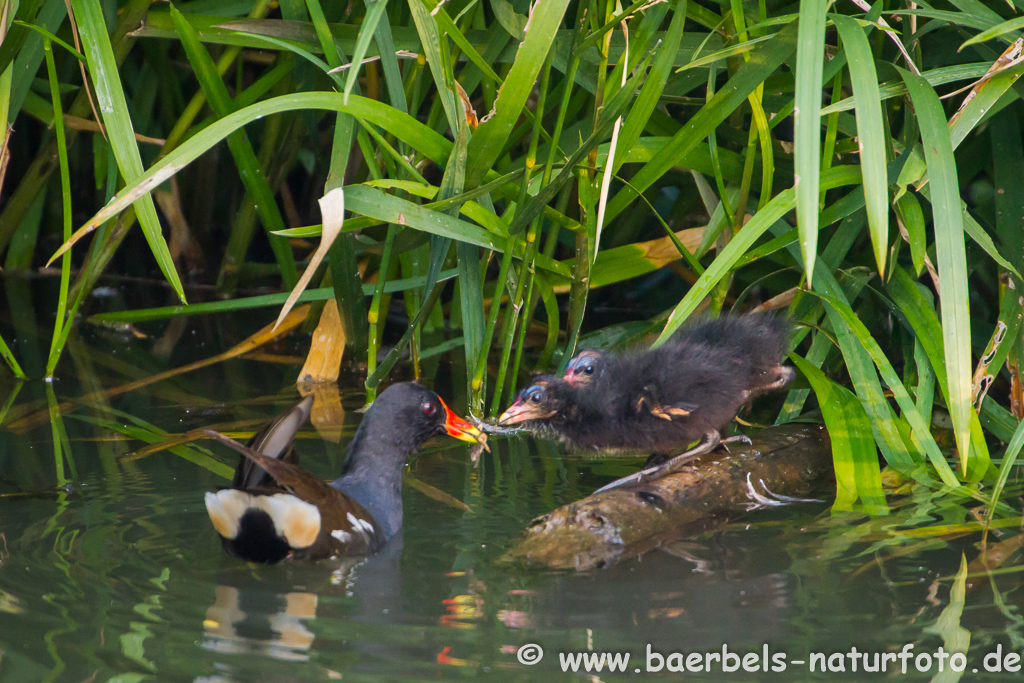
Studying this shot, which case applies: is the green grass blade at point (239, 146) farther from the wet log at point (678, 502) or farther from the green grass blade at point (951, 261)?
the green grass blade at point (951, 261)

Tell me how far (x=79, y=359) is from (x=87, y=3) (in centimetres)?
220

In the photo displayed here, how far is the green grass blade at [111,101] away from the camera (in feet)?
8.41

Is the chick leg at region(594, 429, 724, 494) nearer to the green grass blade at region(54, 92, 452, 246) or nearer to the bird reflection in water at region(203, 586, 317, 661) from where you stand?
the bird reflection in water at region(203, 586, 317, 661)

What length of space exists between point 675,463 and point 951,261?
928 millimetres

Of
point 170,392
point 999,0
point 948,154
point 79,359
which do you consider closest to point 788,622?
point 948,154

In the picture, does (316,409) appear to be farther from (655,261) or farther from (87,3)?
(87,3)

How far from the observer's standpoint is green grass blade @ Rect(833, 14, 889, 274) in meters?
2.04

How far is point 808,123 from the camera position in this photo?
75.7 inches

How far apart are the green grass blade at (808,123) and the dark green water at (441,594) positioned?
743mm

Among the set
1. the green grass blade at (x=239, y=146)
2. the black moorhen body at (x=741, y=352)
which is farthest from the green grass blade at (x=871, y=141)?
the green grass blade at (x=239, y=146)

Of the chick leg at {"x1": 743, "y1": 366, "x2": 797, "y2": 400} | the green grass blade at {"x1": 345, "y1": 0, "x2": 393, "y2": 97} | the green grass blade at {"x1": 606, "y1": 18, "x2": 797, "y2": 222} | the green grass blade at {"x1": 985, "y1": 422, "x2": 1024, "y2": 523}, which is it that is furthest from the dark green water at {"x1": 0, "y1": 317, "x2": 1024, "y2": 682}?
the green grass blade at {"x1": 345, "y1": 0, "x2": 393, "y2": 97}

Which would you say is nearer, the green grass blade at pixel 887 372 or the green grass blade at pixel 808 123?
the green grass blade at pixel 808 123
